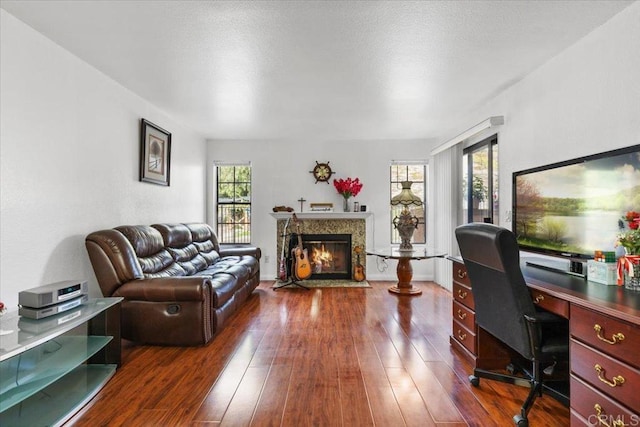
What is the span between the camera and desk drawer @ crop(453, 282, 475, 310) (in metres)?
2.57

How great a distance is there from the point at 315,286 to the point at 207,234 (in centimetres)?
184

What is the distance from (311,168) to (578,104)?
155 inches

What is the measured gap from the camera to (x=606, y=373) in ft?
4.63

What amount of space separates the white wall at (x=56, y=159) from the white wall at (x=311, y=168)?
2.23 m

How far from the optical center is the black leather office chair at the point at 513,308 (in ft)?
5.76

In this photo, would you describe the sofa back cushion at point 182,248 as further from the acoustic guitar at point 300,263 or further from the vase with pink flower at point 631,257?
the vase with pink flower at point 631,257

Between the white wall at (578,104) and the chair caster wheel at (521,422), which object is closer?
the chair caster wheel at (521,422)

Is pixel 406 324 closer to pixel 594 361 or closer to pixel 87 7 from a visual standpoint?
pixel 594 361

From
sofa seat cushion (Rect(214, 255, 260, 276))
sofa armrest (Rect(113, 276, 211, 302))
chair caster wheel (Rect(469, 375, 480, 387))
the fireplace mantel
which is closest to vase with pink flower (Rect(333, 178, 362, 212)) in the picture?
the fireplace mantel

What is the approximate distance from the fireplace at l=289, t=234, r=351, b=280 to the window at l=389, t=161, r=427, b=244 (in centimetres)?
88

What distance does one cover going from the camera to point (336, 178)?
5.81 meters

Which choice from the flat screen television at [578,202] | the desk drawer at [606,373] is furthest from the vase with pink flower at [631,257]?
the desk drawer at [606,373]

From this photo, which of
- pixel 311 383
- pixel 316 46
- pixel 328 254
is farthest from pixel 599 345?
pixel 328 254

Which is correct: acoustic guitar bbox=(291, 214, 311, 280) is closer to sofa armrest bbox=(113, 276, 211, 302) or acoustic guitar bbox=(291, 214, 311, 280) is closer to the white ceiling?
the white ceiling
